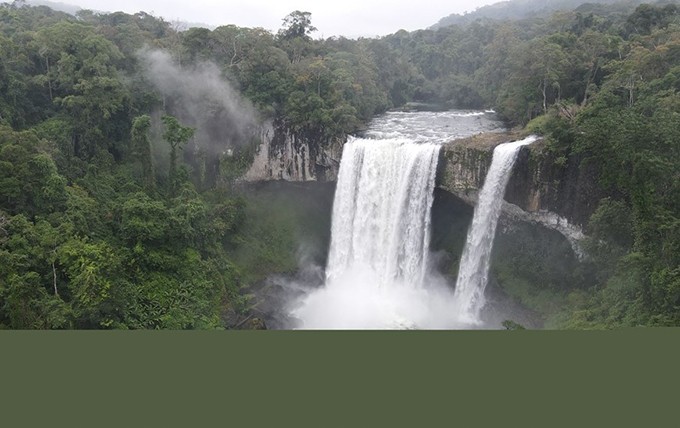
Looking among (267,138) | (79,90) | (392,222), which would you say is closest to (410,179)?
(392,222)

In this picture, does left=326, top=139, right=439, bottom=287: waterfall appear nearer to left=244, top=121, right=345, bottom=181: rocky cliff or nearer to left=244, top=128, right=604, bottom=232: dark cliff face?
left=244, top=128, right=604, bottom=232: dark cliff face

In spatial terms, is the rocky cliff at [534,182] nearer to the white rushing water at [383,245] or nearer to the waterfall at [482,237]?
the waterfall at [482,237]

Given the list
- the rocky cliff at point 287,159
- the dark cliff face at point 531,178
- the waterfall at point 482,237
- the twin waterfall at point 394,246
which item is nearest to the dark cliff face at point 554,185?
the dark cliff face at point 531,178

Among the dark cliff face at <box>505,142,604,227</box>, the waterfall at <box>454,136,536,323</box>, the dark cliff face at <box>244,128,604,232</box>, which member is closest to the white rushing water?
the waterfall at <box>454,136,536,323</box>

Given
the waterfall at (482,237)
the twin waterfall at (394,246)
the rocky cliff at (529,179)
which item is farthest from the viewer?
the twin waterfall at (394,246)

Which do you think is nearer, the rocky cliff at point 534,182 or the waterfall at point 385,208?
the rocky cliff at point 534,182

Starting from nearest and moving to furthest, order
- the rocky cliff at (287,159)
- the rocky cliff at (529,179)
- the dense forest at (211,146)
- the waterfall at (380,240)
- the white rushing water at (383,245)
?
the dense forest at (211,146) → the rocky cliff at (529,179) → the white rushing water at (383,245) → the waterfall at (380,240) → the rocky cliff at (287,159)
